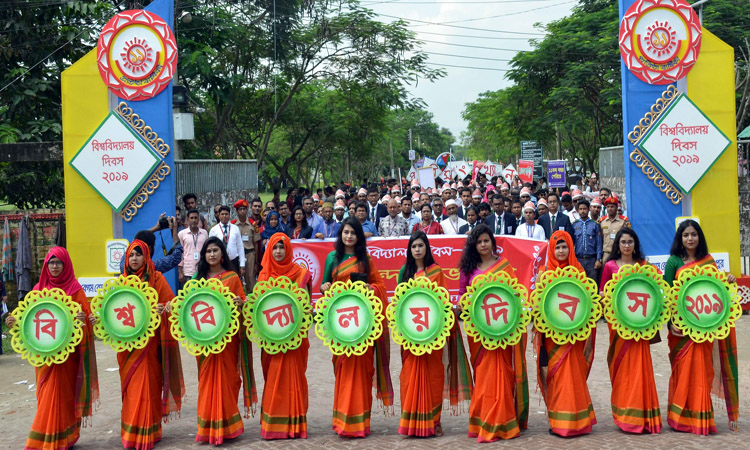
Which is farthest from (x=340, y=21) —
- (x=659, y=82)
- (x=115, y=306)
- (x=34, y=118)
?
(x=115, y=306)

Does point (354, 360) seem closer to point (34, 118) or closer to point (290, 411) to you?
point (290, 411)

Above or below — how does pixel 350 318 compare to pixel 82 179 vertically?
below

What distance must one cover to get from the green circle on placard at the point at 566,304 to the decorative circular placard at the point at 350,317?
1.24m

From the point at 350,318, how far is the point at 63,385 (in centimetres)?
222

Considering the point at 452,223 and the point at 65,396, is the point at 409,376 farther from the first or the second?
the point at 452,223

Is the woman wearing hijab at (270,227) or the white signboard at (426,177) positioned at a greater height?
the white signboard at (426,177)

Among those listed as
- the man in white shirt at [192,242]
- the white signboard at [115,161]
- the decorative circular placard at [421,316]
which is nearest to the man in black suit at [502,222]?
the man in white shirt at [192,242]

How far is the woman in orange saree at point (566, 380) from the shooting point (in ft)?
19.3

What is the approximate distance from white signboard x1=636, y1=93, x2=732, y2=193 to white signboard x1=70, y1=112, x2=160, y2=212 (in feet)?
20.6

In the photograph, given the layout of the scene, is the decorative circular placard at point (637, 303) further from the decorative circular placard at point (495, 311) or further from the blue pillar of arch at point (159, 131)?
the blue pillar of arch at point (159, 131)

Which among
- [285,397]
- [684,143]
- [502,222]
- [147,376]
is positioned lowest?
[285,397]

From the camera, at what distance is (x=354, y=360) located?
6.11 m

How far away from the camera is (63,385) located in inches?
238

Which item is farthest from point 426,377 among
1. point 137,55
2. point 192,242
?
point 137,55
